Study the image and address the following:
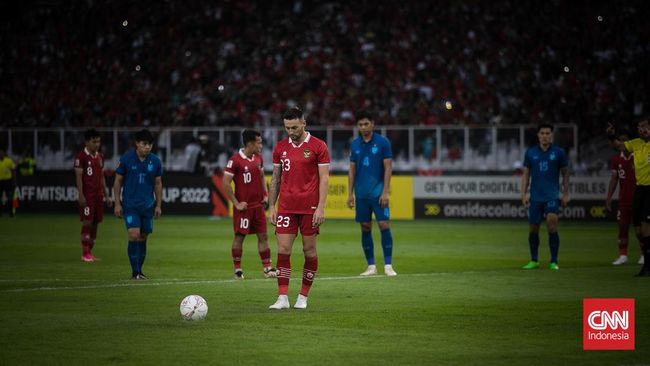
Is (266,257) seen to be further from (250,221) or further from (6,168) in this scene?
(6,168)

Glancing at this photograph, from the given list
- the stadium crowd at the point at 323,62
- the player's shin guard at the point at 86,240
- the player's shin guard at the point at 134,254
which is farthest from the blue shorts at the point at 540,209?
the stadium crowd at the point at 323,62

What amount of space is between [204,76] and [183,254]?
22067mm

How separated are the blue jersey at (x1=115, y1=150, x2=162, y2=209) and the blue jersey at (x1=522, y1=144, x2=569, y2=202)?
20.7 feet

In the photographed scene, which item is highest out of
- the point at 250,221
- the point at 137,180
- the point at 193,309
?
the point at 137,180

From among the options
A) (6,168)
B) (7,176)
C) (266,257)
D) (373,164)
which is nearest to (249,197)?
(266,257)

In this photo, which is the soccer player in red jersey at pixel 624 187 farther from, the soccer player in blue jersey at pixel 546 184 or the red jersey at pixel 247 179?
the red jersey at pixel 247 179

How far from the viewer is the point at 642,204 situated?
17453mm

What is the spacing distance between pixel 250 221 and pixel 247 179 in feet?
2.24

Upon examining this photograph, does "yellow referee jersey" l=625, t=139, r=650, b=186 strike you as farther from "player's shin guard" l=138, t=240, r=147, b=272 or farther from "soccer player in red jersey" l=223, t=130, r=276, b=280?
"player's shin guard" l=138, t=240, r=147, b=272

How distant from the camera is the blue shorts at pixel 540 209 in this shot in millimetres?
18516

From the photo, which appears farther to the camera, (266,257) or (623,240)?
(623,240)

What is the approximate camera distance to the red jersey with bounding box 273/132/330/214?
13.1 meters

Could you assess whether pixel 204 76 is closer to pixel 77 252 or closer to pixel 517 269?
pixel 77 252

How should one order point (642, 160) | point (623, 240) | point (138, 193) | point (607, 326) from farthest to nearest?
point (623, 240) → point (138, 193) → point (642, 160) → point (607, 326)
